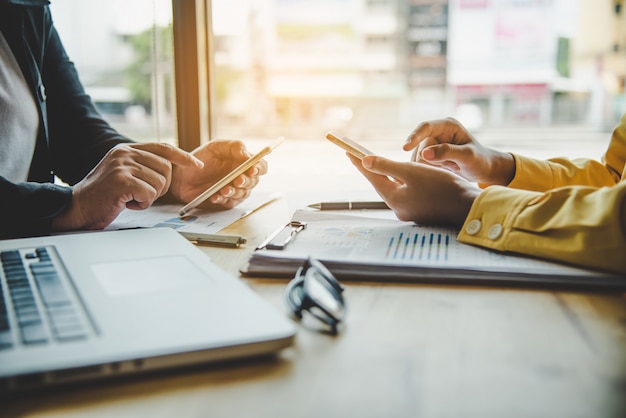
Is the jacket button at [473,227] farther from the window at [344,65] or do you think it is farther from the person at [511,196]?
the window at [344,65]

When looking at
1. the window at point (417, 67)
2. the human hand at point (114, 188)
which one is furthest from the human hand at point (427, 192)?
the window at point (417, 67)

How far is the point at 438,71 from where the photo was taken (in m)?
6.03

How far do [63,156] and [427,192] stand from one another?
0.89m

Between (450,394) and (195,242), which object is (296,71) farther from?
(450,394)

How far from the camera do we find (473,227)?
70cm

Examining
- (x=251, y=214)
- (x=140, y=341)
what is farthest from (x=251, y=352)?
(x=251, y=214)

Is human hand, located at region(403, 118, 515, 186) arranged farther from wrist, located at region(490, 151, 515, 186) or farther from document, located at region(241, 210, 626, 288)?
document, located at region(241, 210, 626, 288)

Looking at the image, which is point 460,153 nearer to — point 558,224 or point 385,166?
point 385,166

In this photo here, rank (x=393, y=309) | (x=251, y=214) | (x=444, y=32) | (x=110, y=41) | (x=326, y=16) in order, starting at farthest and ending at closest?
(x=326, y=16)
(x=444, y=32)
(x=110, y=41)
(x=251, y=214)
(x=393, y=309)

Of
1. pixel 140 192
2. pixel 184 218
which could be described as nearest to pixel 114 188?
pixel 140 192

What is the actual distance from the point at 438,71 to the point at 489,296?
19.3ft

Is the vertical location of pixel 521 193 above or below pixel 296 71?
below

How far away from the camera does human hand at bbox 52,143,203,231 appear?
0.81 metres

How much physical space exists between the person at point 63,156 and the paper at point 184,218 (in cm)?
3
